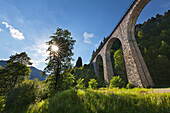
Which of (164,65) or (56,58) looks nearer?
(56,58)

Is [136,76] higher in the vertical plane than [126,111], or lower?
higher

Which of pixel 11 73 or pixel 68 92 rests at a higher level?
pixel 11 73

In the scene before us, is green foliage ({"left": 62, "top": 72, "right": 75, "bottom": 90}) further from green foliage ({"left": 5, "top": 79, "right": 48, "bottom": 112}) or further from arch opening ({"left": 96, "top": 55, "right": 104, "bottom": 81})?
arch opening ({"left": 96, "top": 55, "right": 104, "bottom": 81})

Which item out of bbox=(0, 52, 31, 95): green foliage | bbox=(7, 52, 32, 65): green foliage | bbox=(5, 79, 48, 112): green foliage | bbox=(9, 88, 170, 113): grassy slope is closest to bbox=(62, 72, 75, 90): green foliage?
bbox=(5, 79, 48, 112): green foliage

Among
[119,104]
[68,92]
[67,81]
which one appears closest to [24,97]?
[67,81]

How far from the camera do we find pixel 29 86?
314 inches

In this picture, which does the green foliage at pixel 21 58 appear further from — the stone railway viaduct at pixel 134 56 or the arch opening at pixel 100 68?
the stone railway viaduct at pixel 134 56

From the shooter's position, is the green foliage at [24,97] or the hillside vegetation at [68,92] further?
the green foliage at [24,97]

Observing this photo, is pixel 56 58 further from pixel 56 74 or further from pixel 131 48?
pixel 131 48

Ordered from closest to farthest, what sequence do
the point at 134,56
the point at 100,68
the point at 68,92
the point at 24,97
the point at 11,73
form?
the point at 68,92
the point at 24,97
the point at 134,56
the point at 11,73
the point at 100,68

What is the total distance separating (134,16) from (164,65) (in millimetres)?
15300

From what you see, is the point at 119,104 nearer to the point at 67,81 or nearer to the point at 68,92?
the point at 68,92

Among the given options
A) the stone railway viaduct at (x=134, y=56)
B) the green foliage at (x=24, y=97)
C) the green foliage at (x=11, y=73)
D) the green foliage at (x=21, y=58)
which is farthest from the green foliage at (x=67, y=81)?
the green foliage at (x=21, y=58)

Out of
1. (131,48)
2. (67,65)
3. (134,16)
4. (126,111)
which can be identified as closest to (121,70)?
(131,48)
